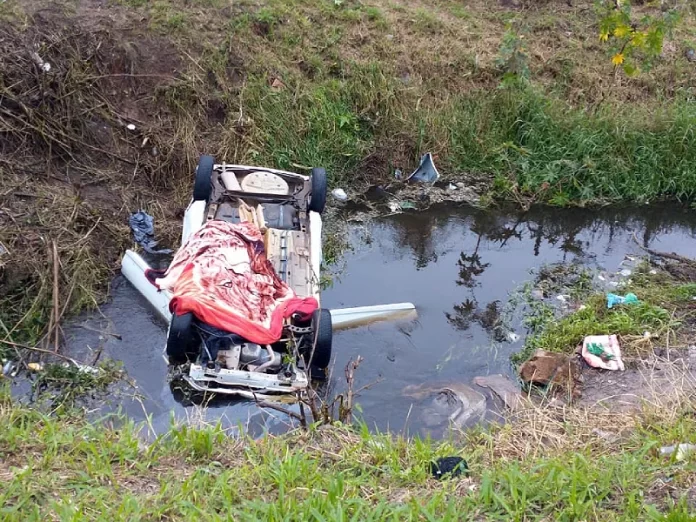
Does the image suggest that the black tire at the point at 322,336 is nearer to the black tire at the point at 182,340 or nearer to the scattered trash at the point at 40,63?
the black tire at the point at 182,340

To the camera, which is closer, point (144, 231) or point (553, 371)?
point (553, 371)

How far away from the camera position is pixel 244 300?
5207 mm

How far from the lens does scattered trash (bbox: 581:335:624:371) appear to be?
18.8 feet

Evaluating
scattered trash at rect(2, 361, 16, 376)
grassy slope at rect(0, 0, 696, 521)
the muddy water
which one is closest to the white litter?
grassy slope at rect(0, 0, 696, 521)

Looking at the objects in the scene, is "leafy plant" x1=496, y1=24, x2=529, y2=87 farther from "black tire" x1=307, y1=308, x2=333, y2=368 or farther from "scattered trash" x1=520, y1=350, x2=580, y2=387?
"black tire" x1=307, y1=308, x2=333, y2=368

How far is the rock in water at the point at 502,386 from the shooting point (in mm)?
5398

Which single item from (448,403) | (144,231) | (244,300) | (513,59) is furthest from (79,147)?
(513,59)

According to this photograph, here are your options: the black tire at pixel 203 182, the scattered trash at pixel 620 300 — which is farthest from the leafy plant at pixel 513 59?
the black tire at pixel 203 182

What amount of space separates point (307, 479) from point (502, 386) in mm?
2835

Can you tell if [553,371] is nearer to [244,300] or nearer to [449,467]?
[449,467]

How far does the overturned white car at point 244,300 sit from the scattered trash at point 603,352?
167 cm

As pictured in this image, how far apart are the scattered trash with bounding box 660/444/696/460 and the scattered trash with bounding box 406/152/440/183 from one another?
19.1 feet

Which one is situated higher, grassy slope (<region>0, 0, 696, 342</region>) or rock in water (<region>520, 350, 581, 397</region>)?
grassy slope (<region>0, 0, 696, 342</region>)

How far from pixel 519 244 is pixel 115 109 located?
17.3 feet
